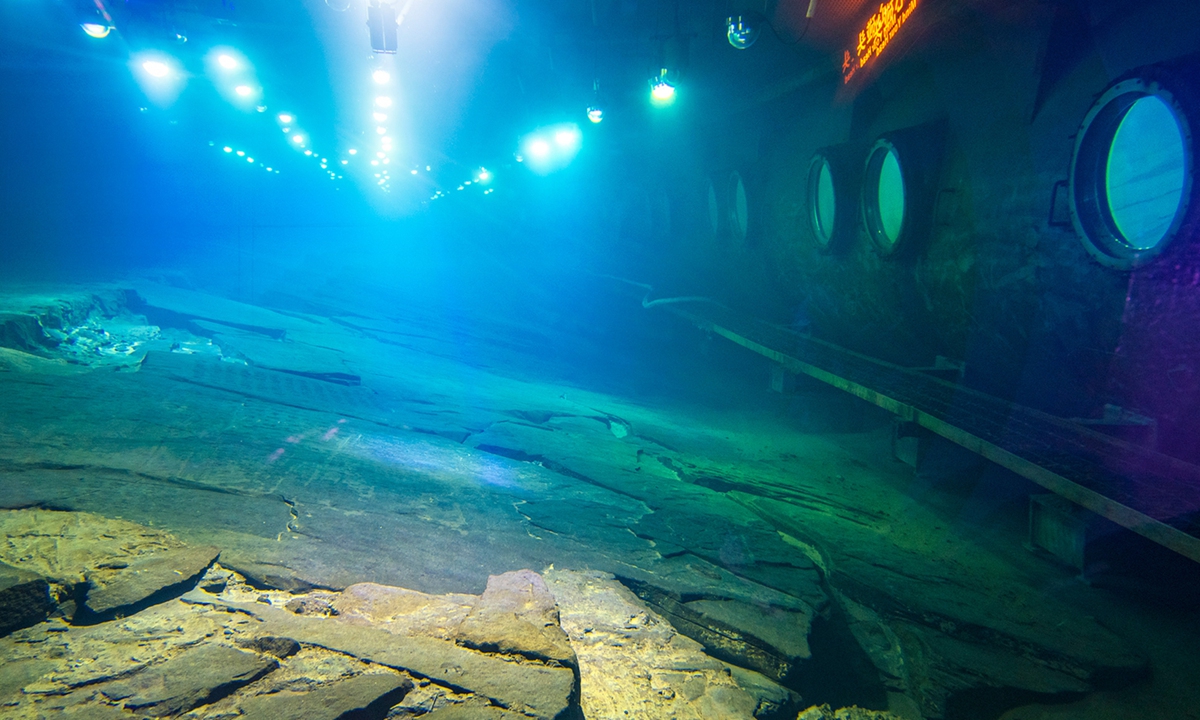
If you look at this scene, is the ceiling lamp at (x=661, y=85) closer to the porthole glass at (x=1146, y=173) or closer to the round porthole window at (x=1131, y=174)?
the round porthole window at (x=1131, y=174)

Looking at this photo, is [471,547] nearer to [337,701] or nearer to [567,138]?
[337,701]

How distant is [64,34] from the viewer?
13.9 metres

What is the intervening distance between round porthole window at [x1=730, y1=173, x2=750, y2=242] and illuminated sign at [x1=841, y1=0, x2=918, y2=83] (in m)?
3.68

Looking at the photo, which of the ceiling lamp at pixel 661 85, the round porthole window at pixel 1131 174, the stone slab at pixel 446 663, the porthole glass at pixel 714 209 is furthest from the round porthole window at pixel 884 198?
the stone slab at pixel 446 663

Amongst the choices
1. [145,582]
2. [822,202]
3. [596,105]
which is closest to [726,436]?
[822,202]

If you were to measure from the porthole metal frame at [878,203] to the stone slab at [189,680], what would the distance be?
6.37 meters

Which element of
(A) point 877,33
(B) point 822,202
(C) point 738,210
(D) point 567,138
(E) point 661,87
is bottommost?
(B) point 822,202

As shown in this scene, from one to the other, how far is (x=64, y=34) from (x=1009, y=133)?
18.0m

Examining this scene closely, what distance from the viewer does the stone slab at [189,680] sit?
1.83 m

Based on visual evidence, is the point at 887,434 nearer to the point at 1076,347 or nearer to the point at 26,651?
the point at 1076,347

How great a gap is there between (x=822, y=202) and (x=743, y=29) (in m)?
2.38

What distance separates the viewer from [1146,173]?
3.94 metres

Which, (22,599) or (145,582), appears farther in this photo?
(145,582)

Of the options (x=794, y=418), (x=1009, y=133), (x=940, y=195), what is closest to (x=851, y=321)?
(x=794, y=418)
